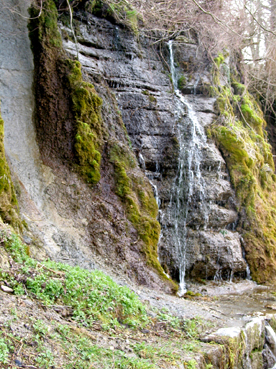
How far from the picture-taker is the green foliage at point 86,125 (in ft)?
25.2

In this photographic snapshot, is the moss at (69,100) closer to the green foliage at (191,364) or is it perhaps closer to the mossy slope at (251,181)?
the green foliage at (191,364)

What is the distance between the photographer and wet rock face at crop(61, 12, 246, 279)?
9.73 meters

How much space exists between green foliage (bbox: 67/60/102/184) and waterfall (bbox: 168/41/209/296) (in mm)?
3098

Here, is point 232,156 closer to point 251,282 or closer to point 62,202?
point 251,282

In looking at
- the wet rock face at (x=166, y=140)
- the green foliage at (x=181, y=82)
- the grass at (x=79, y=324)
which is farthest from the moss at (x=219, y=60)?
the grass at (x=79, y=324)

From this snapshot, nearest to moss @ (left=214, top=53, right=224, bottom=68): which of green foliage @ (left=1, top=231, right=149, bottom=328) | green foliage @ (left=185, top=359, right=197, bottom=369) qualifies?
green foliage @ (left=1, top=231, right=149, bottom=328)

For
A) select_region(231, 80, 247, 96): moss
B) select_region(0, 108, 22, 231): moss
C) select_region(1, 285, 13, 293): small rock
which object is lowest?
select_region(1, 285, 13, 293): small rock

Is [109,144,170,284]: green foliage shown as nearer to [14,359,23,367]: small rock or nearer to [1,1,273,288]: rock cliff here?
[1,1,273,288]: rock cliff

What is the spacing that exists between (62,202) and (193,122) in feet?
18.9

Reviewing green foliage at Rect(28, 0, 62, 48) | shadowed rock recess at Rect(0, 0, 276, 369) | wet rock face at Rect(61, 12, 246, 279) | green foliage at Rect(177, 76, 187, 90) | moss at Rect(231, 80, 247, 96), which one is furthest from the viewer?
moss at Rect(231, 80, 247, 96)

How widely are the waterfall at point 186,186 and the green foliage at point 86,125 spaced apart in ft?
10.2

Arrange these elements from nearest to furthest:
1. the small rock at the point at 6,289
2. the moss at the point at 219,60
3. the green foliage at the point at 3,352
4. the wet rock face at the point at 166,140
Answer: the green foliage at the point at 3,352, the small rock at the point at 6,289, the wet rock face at the point at 166,140, the moss at the point at 219,60

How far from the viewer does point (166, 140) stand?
10836 millimetres

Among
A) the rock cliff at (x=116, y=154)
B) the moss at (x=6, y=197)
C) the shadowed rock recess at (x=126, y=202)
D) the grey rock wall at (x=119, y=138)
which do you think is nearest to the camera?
the shadowed rock recess at (x=126, y=202)
